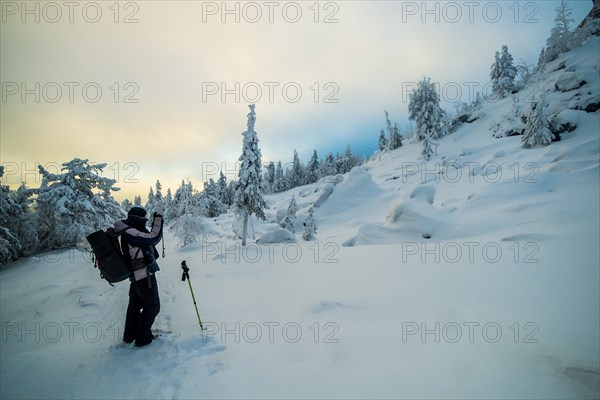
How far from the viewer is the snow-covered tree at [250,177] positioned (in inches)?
1004

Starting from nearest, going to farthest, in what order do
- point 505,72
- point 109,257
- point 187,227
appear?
1. point 109,257
2. point 187,227
3. point 505,72

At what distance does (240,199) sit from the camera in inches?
1025

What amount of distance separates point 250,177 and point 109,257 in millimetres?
21672

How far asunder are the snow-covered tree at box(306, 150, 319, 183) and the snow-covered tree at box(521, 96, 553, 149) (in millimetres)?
64260

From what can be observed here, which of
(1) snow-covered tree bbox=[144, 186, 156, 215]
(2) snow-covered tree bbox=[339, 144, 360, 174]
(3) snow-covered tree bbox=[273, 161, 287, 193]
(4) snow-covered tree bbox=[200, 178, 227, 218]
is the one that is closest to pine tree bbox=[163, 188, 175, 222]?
(1) snow-covered tree bbox=[144, 186, 156, 215]

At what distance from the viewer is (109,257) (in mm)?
4566

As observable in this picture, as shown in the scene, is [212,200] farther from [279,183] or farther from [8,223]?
[8,223]

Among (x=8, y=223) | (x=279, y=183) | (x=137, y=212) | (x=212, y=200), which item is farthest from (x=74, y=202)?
(x=279, y=183)

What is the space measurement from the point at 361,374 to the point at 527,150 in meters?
33.3

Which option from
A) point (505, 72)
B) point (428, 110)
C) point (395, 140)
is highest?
point (505, 72)

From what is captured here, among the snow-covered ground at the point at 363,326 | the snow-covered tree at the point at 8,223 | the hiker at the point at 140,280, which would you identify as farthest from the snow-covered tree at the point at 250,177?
the hiker at the point at 140,280

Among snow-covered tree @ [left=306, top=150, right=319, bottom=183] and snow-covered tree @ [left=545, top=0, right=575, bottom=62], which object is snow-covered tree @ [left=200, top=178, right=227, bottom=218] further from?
snow-covered tree @ [left=545, top=0, right=575, bottom=62]

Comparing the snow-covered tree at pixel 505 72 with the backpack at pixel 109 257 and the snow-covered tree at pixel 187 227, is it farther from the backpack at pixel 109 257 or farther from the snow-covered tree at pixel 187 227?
the backpack at pixel 109 257

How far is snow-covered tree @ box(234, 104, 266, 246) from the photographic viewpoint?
25.5m
